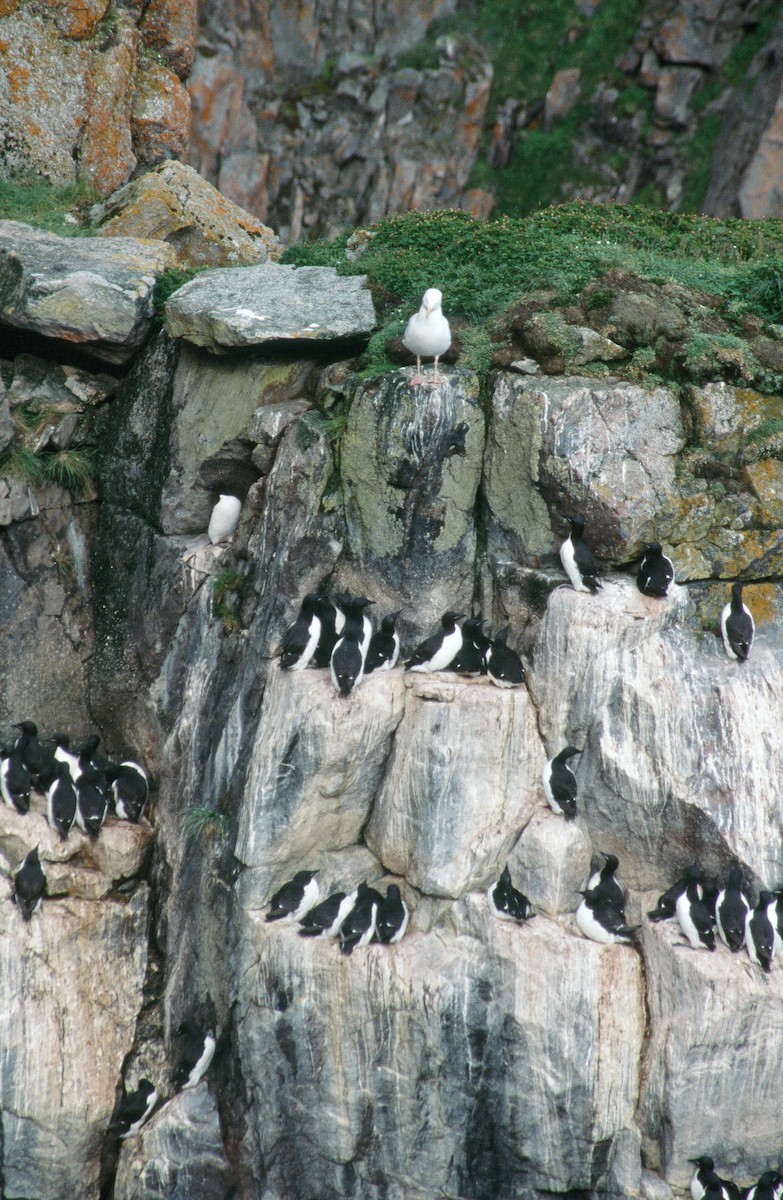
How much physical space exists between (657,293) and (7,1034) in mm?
9946

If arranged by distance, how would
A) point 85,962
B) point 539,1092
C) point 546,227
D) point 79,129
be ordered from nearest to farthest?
point 539,1092
point 85,962
point 546,227
point 79,129

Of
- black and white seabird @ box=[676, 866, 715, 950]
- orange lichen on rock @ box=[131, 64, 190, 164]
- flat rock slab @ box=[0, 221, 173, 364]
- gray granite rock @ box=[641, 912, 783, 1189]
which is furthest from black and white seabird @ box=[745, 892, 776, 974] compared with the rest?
orange lichen on rock @ box=[131, 64, 190, 164]

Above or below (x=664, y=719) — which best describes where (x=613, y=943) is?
below

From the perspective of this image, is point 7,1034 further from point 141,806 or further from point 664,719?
point 664,719

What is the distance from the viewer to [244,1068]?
1007 cm

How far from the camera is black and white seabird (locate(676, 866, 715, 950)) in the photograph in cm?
915

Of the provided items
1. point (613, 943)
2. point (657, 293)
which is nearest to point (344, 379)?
point (657, 293)

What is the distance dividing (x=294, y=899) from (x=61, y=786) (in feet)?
9.17

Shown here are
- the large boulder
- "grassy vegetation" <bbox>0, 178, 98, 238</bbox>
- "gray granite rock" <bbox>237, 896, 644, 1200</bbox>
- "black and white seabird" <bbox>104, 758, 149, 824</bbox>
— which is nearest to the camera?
"gray granite rock" <bbox>237, 896, 644, 1200</bbox>

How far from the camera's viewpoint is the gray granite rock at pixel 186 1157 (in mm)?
10211

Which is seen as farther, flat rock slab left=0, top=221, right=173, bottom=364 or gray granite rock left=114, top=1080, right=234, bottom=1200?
flat rock slab left=0, top=221, right=173, bottom=364

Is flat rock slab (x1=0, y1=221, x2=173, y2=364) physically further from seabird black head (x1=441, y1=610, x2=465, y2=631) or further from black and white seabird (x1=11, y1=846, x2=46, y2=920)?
black and white seabird (x1=11, y1=846, x2=46, y2=920)

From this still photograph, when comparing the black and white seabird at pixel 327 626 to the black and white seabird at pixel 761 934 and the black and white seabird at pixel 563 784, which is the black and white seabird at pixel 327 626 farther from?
the black and white seabird at pixel 761 934

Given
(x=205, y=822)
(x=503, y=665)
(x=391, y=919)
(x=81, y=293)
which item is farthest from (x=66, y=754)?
(x=81, y=293)
